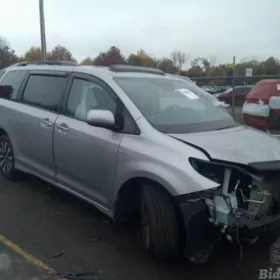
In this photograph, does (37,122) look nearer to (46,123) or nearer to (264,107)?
(46,123)

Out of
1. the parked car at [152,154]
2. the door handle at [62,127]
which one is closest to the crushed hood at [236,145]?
the parked car at [152,154]

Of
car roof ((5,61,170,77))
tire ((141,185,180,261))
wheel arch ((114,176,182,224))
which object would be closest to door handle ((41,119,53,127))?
car roof ((5,61,170,77))

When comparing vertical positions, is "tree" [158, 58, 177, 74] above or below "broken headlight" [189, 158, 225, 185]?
above

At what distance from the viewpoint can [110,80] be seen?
4164mm

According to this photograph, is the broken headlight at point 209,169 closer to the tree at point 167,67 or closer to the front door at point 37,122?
the front door at point 37,122

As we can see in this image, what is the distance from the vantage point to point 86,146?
4.09 metres

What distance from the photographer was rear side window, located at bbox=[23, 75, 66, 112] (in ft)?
15.7

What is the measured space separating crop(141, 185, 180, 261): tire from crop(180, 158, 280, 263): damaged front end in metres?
0.14

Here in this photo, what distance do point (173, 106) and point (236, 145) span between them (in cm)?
92

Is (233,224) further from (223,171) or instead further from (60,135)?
(60,135)

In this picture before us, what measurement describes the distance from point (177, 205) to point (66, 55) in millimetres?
64077

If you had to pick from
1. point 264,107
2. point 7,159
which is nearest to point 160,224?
point 7,159

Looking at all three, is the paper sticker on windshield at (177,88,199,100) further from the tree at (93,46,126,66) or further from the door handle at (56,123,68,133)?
the tree at (93,46,126,66)

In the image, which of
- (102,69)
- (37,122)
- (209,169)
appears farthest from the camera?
(37,122)
